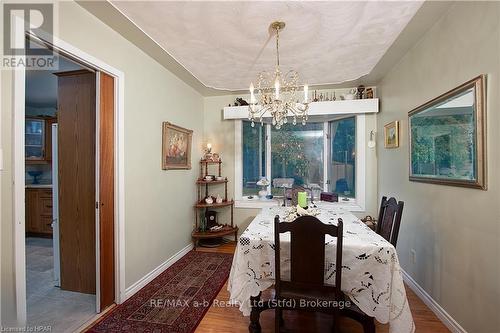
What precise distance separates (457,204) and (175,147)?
3013 mm

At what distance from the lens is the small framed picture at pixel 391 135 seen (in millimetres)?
2754

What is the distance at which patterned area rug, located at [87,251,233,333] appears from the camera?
1884 millimetres

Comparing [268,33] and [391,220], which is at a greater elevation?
[268,33]

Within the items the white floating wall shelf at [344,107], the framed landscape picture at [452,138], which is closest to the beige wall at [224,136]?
the white floating wall shelf at [344,107]

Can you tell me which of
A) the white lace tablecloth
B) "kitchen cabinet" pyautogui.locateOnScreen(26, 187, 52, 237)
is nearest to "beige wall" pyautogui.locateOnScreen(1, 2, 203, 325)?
the white lace tablecloth

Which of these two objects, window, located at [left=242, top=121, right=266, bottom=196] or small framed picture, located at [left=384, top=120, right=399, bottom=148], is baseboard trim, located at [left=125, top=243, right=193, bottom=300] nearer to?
window, located at [left=242, top=121, right=266, bottom=196]

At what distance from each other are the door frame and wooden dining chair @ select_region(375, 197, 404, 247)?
2.37 metres

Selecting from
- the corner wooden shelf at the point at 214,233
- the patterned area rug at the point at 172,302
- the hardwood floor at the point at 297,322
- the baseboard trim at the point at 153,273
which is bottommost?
the hardwood floor at the point at 297,322

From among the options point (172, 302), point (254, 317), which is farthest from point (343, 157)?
point (172, 302)

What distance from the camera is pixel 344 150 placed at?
3875 mm

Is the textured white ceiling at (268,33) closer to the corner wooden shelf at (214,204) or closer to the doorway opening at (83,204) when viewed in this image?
the doorway opening at (83,204)

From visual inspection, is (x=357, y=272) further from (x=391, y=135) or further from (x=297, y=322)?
(x=391, y=135)

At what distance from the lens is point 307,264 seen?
5.04ft

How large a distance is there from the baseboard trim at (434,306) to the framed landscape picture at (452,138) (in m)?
1.07
